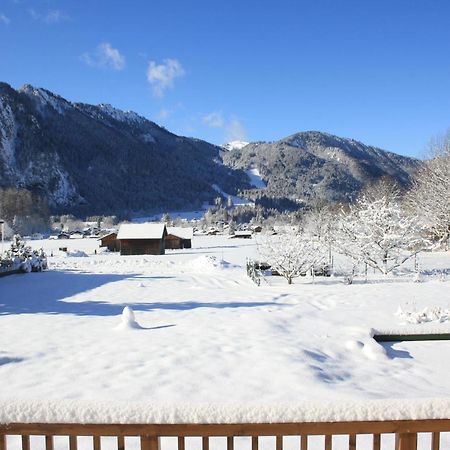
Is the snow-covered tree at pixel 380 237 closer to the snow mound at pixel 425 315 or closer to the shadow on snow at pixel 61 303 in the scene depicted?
the snow mound at pixel 425 315

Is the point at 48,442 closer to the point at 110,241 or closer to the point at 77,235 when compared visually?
the point at 110,241

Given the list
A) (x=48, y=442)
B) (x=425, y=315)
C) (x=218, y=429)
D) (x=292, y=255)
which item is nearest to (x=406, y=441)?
(x=218, y=429)

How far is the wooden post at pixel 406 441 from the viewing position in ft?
8.30

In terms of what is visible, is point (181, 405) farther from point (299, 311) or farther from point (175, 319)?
point (299, 311)

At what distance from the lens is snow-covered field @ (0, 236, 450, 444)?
2.52 meters

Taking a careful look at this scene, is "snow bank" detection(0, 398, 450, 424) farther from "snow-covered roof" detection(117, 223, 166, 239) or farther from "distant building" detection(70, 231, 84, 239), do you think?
"distant building" detection(70, 231, 84, 239)

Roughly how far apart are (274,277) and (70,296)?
11249 millimetres

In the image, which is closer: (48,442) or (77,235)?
(48,442)

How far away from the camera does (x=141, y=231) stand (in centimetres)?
5384

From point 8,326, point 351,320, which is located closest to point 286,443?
point 351,320

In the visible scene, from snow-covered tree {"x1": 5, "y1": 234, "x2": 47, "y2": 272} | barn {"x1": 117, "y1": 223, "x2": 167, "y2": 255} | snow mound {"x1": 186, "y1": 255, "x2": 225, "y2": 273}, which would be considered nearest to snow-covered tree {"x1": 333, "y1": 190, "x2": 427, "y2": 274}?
snow mound {"x1": 186, "y1": 255, "x2": 225, "y2": 273}

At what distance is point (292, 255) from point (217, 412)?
59.0 ft

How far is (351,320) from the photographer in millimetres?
11523

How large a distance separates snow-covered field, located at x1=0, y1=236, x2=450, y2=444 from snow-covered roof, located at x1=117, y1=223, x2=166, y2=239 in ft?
122
